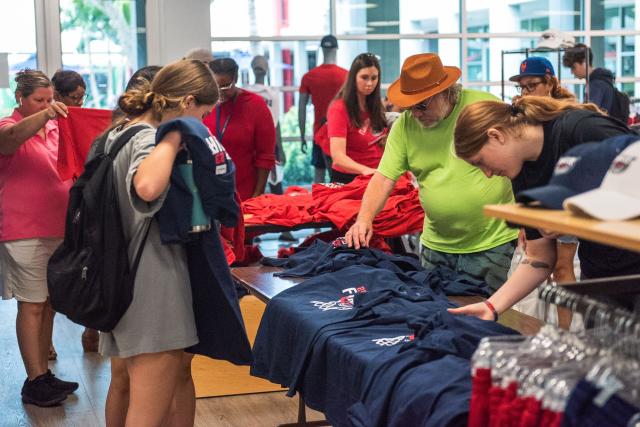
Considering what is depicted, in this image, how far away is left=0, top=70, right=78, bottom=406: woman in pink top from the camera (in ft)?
15.1

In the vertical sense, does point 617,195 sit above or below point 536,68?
below

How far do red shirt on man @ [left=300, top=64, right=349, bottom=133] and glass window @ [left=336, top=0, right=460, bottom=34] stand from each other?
Answer: 2.12m

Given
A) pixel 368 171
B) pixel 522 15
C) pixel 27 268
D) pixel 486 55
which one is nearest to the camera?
pixel 27 268

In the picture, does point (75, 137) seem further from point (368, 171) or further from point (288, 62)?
point (288, 62)

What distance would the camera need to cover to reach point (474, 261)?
358cm

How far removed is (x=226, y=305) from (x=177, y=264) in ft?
0.66

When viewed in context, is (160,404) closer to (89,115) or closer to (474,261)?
(474,261)

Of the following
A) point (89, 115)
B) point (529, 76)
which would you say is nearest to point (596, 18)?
point (529, 76)

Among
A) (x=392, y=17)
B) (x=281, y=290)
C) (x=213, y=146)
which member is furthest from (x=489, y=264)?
(x=392, y=17)

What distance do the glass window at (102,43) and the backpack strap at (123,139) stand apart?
681cm

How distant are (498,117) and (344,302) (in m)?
0.93

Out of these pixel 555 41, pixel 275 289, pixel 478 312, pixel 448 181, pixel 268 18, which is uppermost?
pixel 268 18

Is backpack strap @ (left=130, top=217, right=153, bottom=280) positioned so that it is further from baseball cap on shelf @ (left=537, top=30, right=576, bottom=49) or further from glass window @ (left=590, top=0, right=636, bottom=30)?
glass window @ (left=590, top=0, right=636, bottom=30)

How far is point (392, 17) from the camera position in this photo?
10789mm
